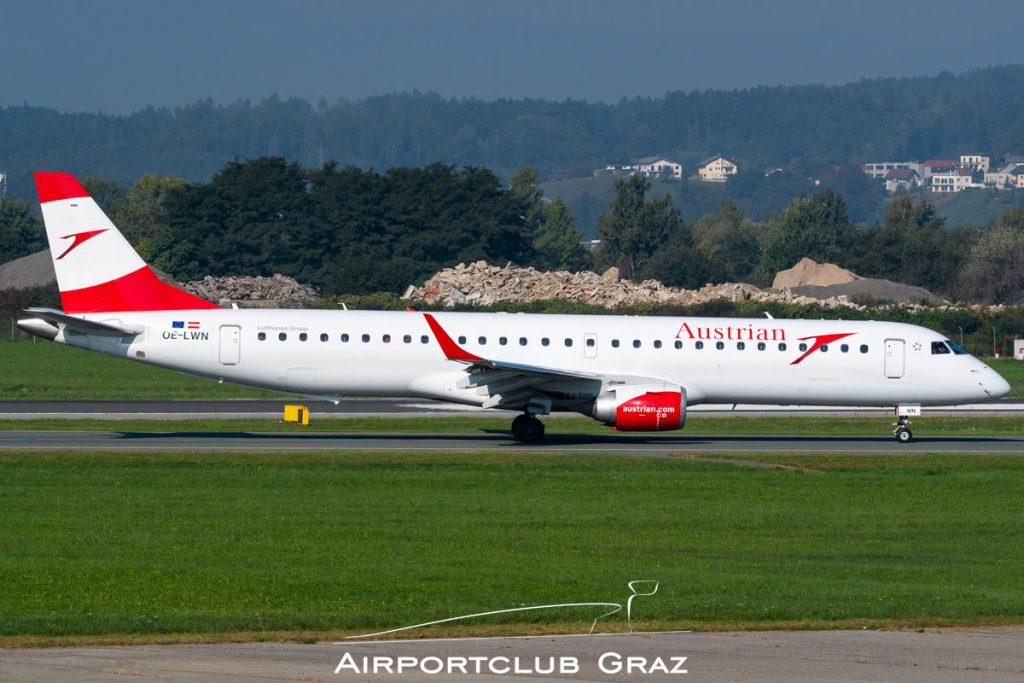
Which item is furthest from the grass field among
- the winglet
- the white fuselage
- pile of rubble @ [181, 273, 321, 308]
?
pile of rubble @ [181, 273, 321, 308]

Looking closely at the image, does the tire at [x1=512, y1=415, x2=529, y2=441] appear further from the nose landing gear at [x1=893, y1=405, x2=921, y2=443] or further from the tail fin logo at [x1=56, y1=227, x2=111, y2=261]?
the tail fin logo at [x1=56, y1=227, x2=111, y2=261]

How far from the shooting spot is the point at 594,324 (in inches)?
1430

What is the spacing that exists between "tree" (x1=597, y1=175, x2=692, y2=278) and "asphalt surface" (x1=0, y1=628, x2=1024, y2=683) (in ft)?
485

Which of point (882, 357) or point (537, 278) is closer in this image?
point (882, 357)

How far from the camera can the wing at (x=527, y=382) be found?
33781mm

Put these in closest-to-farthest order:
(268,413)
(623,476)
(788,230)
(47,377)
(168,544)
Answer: (168,544) < (623,476) < (268,413) < (47,377) < (788,230)

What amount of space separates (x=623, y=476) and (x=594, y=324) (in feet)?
27.6

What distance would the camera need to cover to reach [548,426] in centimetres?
4122

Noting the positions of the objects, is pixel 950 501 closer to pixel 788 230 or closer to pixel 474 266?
pixel 474 266

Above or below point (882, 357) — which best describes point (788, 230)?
above

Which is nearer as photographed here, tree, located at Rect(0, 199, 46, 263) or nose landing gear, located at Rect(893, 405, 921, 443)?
nose landing gear, located at Rect(893, 405, 921, 443)

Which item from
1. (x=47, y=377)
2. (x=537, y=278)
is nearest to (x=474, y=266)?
(x=537, y=278)

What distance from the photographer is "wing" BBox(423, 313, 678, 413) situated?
33.8 m

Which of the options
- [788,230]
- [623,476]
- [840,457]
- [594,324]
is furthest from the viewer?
[788,230]
